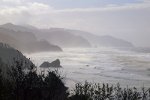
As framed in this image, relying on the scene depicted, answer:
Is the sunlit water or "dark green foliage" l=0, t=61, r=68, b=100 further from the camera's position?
the sunlit water

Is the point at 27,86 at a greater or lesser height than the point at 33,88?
greater

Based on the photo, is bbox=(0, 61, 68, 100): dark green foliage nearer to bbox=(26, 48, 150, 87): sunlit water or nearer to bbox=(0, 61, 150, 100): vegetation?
bbox=(0, 61, 150, 100): vegetation

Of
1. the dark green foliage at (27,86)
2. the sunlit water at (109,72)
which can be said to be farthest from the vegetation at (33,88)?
the sunlit water at (109,72)

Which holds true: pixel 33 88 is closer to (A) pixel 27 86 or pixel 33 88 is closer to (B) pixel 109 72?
(A) pixel 27 86

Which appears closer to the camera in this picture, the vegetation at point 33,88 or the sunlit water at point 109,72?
the vegetation at point 33,88

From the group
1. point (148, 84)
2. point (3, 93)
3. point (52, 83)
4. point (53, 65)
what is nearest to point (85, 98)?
point (52, 83)

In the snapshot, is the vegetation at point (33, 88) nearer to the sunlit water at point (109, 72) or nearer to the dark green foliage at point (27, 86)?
the dark green foliage at point (27, 86)

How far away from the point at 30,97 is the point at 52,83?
1688 mm

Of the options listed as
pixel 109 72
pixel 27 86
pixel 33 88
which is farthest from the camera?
pixel 109 72

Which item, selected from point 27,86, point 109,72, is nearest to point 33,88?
point 27,86

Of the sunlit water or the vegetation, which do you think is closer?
the vegetation

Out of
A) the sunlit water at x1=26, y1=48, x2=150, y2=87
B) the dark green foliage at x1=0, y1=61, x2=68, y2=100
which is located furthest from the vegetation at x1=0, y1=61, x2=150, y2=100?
the sunlit water at x1=26, y1=48, x2=150, y2=87

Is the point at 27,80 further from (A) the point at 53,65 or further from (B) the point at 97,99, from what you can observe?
(A) the point at 53,65

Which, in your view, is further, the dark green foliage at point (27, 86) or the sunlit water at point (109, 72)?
the sunlit water at point (109, 72)
